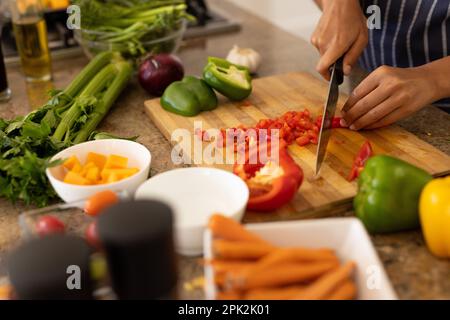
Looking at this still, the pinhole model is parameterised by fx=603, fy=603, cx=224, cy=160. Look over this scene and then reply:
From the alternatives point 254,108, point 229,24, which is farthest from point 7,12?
point 254,108

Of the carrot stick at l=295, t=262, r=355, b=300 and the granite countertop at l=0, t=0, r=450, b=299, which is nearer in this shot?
the carrot stick at l=295, t=262, r=355, b=300

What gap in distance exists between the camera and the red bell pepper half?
4.37ft

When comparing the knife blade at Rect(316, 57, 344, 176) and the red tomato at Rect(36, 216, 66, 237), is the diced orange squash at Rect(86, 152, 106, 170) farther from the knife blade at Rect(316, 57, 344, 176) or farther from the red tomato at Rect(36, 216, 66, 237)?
the knife blade at Rect(316, 57, 344, 176)

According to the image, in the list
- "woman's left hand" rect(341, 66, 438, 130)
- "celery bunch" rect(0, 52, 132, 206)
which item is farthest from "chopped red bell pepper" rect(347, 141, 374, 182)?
"celery bunch" rect(0, 52, 132, 206)

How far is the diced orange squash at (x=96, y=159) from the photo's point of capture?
1.47 metres

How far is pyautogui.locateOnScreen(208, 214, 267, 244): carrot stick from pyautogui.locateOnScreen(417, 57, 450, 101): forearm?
0.84m

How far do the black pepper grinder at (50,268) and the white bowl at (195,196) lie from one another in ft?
0.89

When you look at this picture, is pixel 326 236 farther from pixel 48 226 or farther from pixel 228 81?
pixel 228 81

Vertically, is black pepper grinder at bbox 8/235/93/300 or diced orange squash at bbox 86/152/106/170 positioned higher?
black pepper grinder at bbox 8/235/93/300

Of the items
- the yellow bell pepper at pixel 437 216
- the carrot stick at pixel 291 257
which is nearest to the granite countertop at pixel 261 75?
the yellow bell pepper at pixel 437 216

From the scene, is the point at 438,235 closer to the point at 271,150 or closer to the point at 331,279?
the point at 331,279

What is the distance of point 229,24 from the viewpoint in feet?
8.91

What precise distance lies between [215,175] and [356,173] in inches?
14.0

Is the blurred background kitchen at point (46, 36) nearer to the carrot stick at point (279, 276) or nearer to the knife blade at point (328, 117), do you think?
the knife blade at point (328, 117)
